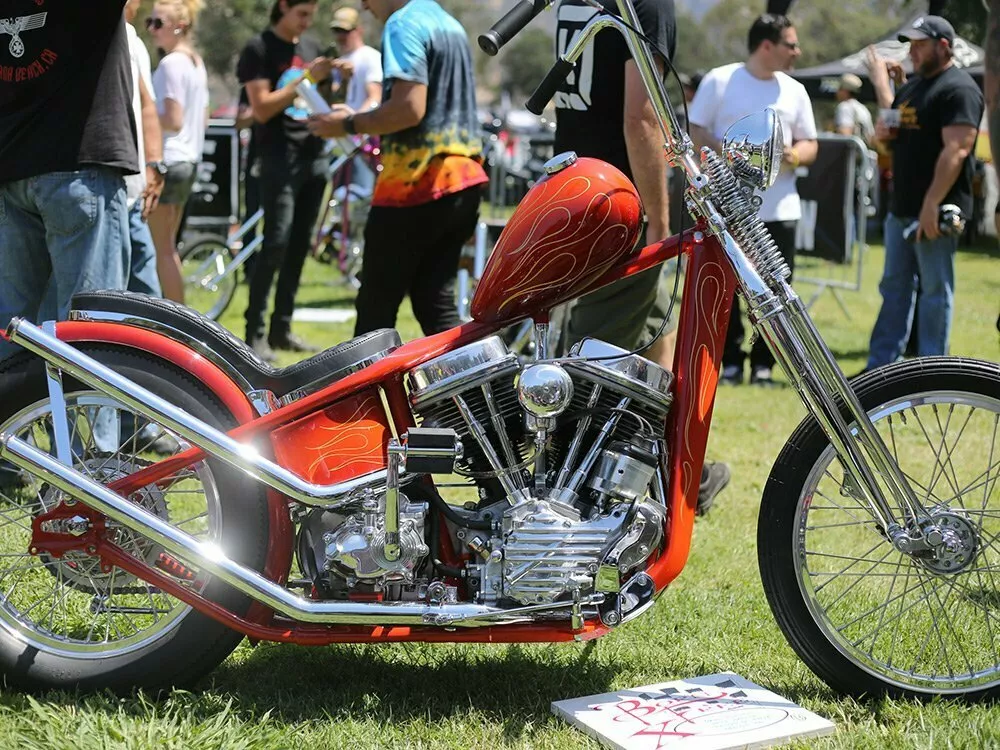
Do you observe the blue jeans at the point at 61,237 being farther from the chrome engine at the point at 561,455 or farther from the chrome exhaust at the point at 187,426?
the chrome engine at the point at 561,455

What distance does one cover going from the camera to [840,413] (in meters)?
2.85

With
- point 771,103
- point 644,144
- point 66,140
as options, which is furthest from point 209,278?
point 644,144

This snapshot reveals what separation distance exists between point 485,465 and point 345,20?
7.28 meters

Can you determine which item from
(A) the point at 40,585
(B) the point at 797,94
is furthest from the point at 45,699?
(B) the point at 797,94

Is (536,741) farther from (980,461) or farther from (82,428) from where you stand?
(980,461)

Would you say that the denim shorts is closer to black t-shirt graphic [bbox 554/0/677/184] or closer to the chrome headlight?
black t-shirt graphic [bbox 554/0/677/184]

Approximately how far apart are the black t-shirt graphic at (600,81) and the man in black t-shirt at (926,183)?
130 inches

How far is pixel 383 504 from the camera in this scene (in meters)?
→ 2.80

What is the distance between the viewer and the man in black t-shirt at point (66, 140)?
3607mm

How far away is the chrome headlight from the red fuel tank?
25cm

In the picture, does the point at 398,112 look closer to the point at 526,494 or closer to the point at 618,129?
the point at 618,129

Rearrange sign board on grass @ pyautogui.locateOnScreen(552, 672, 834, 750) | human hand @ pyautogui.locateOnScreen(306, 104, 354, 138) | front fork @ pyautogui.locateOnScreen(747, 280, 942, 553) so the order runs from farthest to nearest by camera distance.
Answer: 1. human hand @ pyautogui.locateOnScreen(306, 104, 354, 138)
2. front fork @ pyautogui.locateOnScreen(747, 280, 942, 553)
3. sign board on grass @ pyautogui.locateOnScreen(552, 672, 834, 750)

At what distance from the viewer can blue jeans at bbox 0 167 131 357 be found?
3.73 metres

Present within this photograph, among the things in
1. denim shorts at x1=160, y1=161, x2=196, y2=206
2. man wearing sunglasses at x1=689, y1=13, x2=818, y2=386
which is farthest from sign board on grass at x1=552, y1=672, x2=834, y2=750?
denim shorts at x1=160, y1=161, x2=196, y2=206
